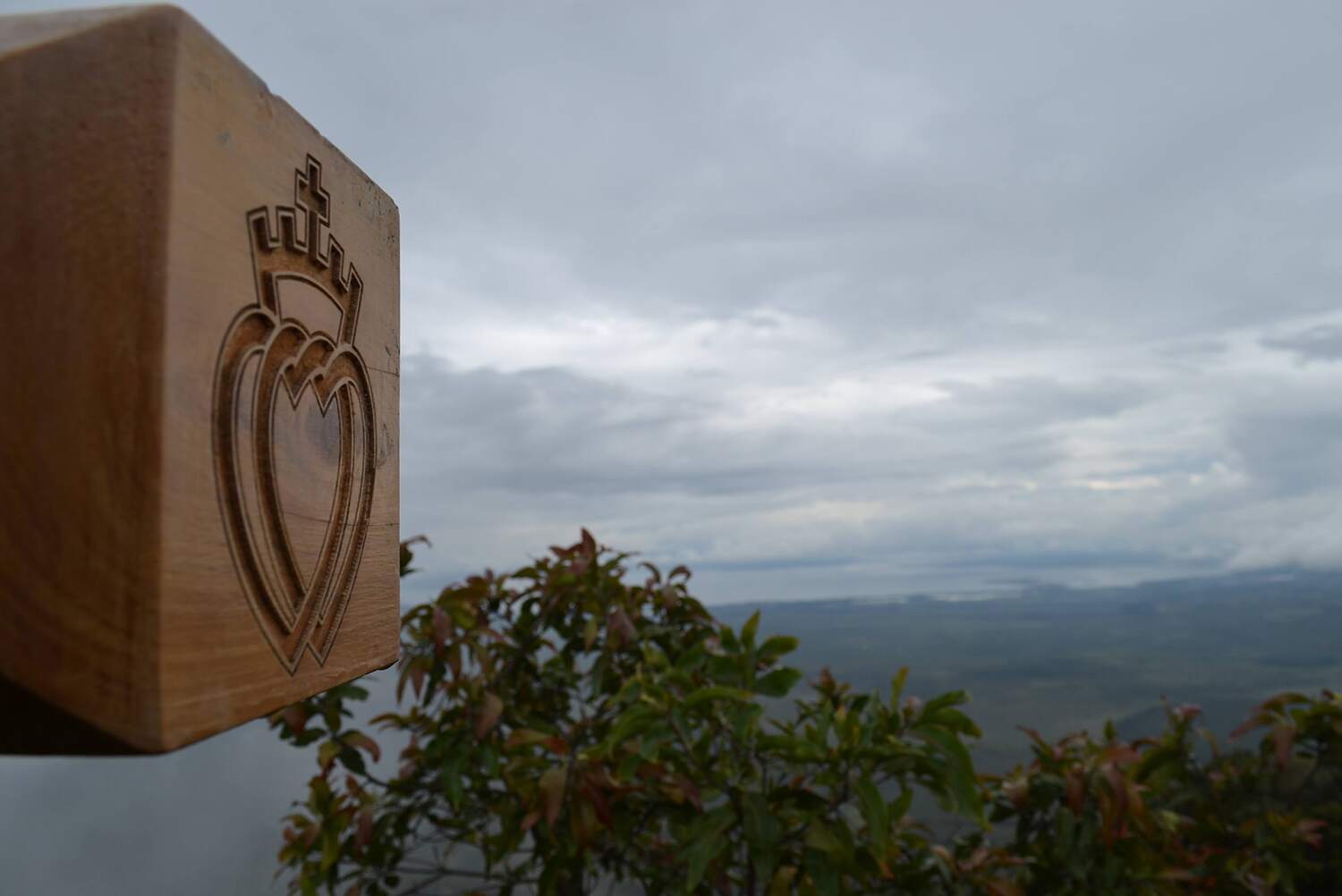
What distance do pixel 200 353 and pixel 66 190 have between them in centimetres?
10

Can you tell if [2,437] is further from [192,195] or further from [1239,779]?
[1239,779]

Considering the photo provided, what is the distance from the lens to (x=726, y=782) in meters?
1.83

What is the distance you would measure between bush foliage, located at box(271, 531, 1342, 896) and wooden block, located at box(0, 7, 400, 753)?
126 centimetres

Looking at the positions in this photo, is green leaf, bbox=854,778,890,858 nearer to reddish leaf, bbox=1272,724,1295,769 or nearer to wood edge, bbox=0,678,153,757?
reddish leaf, bbox=1272,724,1295,769

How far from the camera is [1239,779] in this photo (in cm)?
250

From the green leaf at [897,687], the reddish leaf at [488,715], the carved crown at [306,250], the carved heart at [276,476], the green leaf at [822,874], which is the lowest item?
the green leaf at [822,874]

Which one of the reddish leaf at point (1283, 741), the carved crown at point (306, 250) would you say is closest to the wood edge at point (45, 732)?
the carved crown at point (306, 250)

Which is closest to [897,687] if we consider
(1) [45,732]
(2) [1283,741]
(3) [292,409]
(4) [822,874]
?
(4) [822,874]

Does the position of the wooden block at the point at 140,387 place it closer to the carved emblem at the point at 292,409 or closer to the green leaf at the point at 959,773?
the carved emblem at the point at 292,409

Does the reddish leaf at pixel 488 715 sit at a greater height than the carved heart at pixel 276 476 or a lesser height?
lesser

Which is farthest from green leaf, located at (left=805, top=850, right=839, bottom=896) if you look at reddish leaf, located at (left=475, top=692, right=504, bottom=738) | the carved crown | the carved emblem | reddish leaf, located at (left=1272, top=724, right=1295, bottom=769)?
the carved crown

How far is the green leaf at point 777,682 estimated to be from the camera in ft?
5.96

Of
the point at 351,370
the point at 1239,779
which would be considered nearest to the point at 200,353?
the point at 351,370

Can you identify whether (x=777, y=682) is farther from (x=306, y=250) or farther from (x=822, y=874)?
(x=306, y=250)
